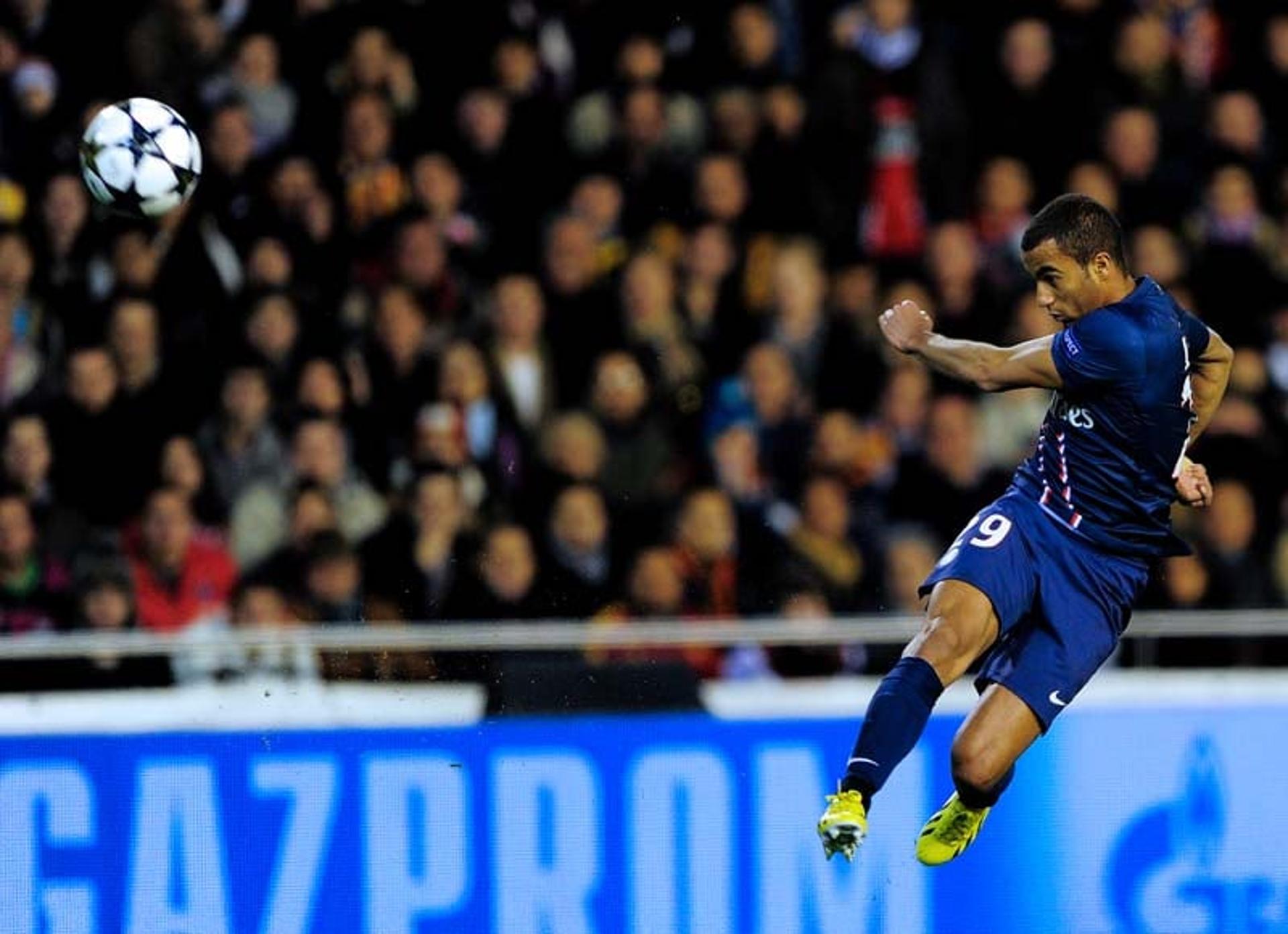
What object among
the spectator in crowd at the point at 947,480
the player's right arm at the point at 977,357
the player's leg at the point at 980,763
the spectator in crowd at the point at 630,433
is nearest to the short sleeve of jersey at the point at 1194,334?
the player's right arm at the point at 977,357

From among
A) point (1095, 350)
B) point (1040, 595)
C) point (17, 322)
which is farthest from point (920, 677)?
point (17, 322)

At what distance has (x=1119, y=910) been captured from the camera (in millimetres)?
7312

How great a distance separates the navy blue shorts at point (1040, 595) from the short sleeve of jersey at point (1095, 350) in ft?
1.46

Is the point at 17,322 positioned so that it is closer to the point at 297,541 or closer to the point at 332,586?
the point at 297,541

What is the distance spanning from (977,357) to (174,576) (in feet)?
9.86

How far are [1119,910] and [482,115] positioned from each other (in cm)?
378

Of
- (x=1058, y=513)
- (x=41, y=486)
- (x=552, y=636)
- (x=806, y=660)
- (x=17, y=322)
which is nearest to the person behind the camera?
(x=1058, y=513)

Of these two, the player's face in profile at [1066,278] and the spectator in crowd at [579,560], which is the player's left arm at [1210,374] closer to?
the player's face in profile at [1066,278]

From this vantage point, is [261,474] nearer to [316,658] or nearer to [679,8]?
[316,658]

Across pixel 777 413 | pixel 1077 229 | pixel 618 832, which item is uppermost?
pixel 1077 229

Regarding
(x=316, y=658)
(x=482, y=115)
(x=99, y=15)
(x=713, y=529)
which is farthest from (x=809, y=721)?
(x=99, y=15)

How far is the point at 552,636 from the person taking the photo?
22.9 feet

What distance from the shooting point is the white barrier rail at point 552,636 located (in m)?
6.77

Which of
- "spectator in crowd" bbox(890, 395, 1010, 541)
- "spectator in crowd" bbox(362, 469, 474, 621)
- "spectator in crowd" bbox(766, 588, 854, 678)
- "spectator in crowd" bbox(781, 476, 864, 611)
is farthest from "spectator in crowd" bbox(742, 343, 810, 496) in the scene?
"spectator in crowd" bbox(362, 469, 474, 621)
